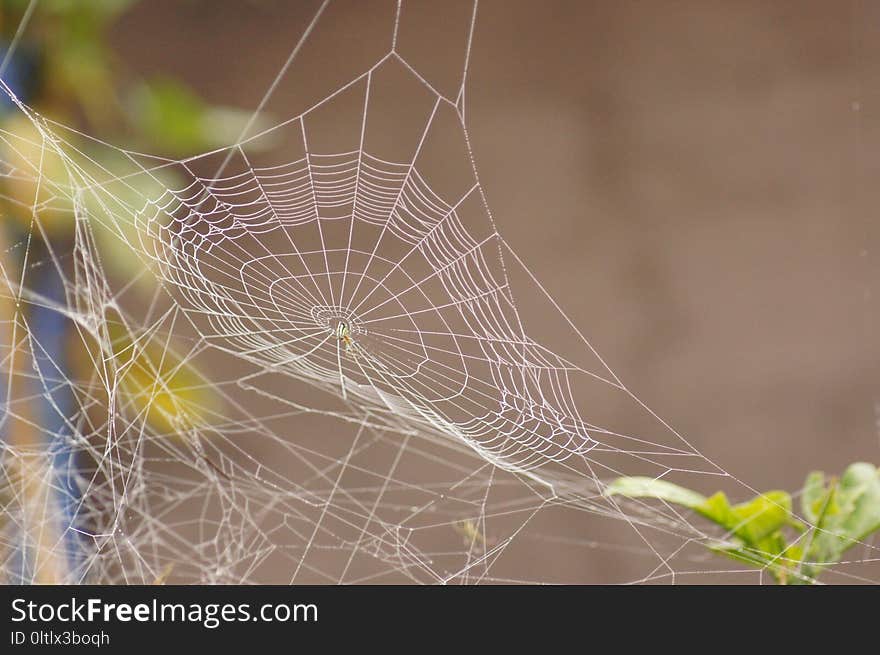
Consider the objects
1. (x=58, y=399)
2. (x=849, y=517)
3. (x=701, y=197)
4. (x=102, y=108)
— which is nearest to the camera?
(x=849, y=517)

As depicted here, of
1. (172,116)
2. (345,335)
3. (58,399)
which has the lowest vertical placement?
(345,335)

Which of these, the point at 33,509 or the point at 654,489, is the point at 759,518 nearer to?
the point at 654,489

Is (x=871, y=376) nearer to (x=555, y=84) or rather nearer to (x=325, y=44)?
(x=555, y=84)

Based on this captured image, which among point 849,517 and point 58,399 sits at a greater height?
point 58,399

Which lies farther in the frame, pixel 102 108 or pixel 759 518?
pixel 102 108

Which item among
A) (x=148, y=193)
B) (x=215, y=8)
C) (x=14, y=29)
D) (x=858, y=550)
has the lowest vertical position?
(x=858, y=550)

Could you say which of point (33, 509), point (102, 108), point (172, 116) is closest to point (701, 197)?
point (172, 116)

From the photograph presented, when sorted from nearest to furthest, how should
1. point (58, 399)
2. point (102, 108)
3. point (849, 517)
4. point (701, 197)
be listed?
point (849, 517)
point (58, 399)
point (102, 108)
point (701, 197)

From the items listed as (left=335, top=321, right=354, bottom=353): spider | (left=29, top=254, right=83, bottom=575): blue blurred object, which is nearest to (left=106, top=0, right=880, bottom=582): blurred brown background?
(left=29, top=254, right=83, bottom=575): blue blurred object
